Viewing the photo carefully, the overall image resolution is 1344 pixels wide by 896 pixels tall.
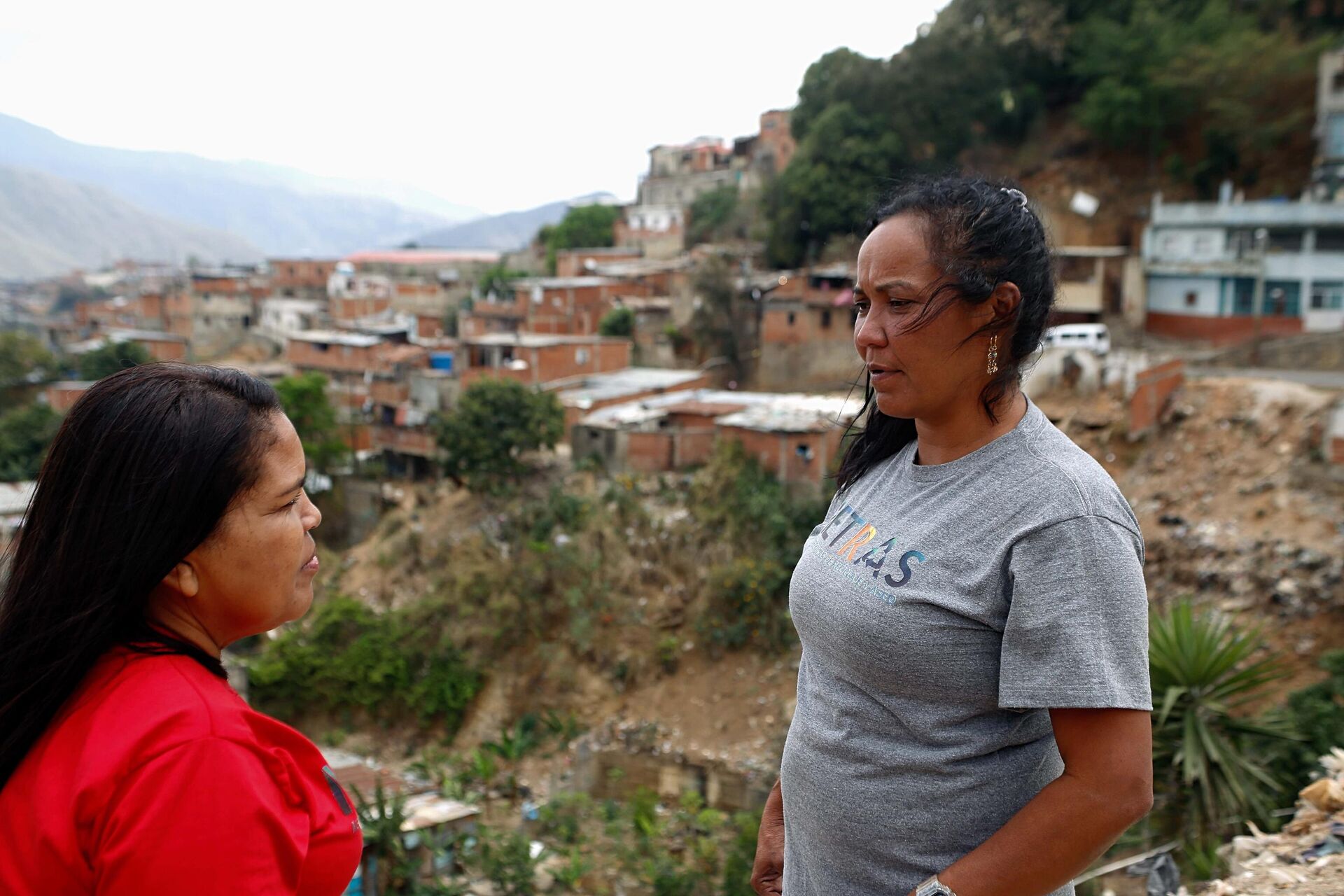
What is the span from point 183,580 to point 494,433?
14726 mm

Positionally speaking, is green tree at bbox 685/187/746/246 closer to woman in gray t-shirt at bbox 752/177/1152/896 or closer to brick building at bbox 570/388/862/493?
brick building at bbox 570/388/862/493

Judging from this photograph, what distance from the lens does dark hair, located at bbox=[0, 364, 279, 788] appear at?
117cm

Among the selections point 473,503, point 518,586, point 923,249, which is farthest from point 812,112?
point 923,249

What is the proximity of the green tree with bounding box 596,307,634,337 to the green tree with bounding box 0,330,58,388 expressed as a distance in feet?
53.3

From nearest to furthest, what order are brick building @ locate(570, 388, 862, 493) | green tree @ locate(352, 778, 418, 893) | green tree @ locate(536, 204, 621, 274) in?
green tree @ locate(352, 778, 418, 893), brick building @ locate(570, 388, 862, 493), green tree @ locate(536, 204, 621, 274)

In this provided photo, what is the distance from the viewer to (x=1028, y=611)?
51.4 inches

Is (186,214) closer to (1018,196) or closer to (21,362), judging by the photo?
(21,362)

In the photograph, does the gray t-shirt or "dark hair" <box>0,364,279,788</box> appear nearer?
"dark hair" <box>0,364,279,788</box>

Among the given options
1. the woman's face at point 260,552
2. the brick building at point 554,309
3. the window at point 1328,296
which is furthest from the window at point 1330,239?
the woman's face at point 260,552

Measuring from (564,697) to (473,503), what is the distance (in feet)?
15.4

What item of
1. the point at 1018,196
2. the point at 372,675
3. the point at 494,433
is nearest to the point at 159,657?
the point at 1018,196

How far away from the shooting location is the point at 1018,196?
5.05 feet

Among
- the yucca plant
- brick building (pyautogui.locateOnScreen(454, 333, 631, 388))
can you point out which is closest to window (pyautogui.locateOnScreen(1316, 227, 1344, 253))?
brick building (pyautogui.locateOnScreen(454, 333, 631, 388))

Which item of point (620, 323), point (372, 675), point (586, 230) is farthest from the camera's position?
point (586, 230)
